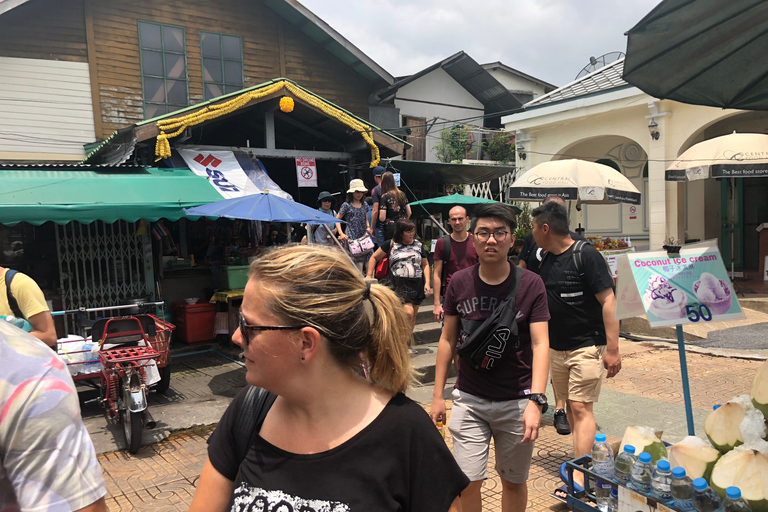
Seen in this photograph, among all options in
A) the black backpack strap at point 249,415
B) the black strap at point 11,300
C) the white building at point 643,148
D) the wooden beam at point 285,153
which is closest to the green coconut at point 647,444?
the black backpack strap at point 249,415

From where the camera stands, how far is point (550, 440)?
4.98 metres

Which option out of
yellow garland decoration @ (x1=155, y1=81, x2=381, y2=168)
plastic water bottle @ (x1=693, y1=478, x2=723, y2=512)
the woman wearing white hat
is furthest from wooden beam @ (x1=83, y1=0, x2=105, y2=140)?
plastic water bottle @ (x1=693, y1=478, x2=723, y2=512)

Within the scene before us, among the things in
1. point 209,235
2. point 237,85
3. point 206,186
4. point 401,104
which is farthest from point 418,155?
point 206,186

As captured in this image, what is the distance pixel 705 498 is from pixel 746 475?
0.18 meters

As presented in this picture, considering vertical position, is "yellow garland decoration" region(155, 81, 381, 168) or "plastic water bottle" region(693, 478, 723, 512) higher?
"yellow garland decoration" region(155, 81, 381, 168)

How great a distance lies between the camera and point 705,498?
2.14m

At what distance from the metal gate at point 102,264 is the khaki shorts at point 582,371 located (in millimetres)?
6693

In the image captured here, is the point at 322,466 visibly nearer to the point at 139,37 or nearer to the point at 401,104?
the point at 139,37

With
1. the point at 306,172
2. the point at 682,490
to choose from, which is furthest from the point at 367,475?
the point at 306,172

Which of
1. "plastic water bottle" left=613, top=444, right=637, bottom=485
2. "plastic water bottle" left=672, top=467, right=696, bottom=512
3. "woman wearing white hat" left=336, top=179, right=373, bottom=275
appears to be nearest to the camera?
"plastic water bottle" left=672, top=467, right=696, bottom=512

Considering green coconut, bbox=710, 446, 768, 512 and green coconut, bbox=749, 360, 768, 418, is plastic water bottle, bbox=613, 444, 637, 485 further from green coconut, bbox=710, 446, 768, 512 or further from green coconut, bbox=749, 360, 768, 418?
green coconut, bbox=749, 360, 768, 418

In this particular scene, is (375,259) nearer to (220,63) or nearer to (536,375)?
(536,375)

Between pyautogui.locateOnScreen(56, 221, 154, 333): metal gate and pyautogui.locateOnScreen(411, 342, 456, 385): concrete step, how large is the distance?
4465 millimetres

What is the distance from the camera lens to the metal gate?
8.25m
